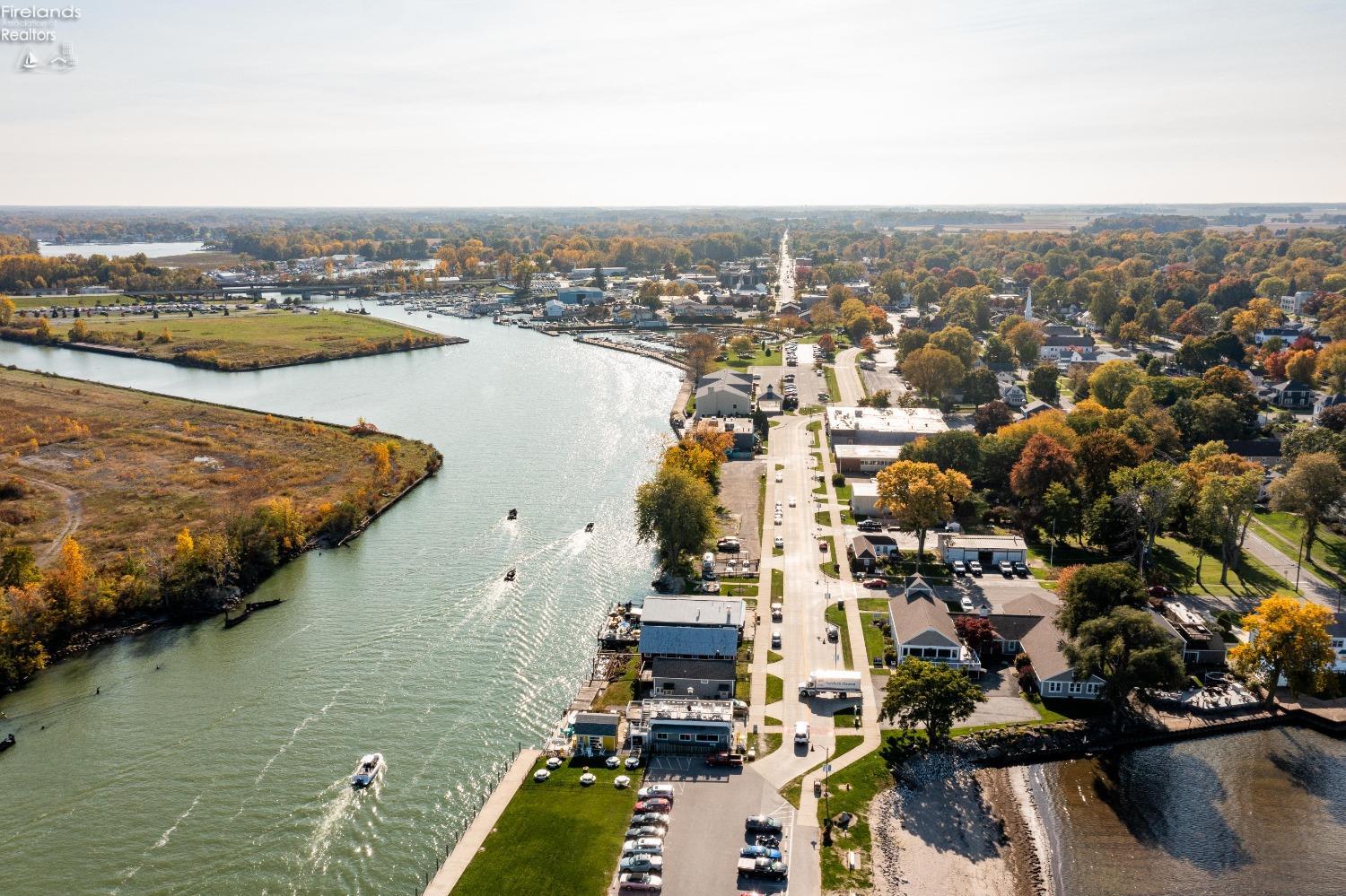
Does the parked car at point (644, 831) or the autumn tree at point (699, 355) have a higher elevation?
the autumn tree at point (699, 355)

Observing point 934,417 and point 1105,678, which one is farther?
point 934,417

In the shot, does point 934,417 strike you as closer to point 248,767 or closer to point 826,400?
point 826,400

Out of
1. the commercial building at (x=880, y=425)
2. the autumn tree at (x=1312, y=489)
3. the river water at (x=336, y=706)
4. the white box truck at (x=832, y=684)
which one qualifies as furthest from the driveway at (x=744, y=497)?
the autumn tree at (x=1312, y=489)

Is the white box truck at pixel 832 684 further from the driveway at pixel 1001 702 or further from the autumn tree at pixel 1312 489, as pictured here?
the autumn tree at pixel 1312 489

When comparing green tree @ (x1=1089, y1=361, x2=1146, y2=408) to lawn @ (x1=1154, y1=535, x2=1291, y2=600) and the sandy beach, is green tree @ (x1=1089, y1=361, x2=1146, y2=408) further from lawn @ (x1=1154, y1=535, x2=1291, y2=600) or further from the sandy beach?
the sandy beach

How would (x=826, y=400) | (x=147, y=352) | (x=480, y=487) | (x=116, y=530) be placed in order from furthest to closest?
(x=147, y=352) < (x=826, y=400) < (x=480, y=487) < (x=116, y=530)

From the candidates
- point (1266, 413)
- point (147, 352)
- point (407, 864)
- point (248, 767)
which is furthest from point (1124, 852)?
point (147, 352)

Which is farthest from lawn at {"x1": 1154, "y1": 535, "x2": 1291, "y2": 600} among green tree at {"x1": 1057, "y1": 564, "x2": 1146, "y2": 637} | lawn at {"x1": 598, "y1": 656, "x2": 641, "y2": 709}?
lawn at {"x1": 598, "y1": 656, "x2": 641, "y2": 709}
